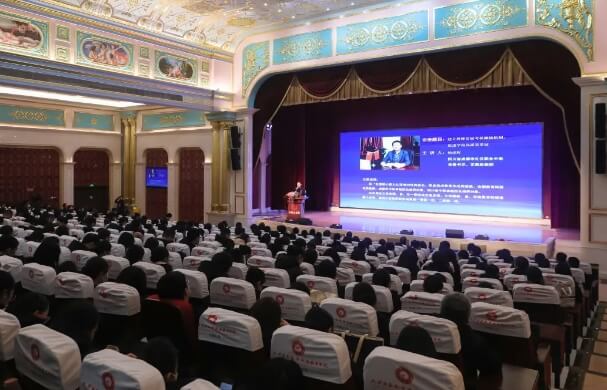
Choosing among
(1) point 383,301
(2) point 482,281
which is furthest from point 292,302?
(2) point 482,281

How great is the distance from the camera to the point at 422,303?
357 cm

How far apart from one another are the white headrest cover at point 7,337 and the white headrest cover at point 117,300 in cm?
82

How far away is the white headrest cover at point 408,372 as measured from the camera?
1.89 meters

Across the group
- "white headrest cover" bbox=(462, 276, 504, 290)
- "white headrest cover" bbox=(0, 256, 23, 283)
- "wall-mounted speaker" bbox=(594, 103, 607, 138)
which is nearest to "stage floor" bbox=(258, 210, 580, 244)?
"wall-mounted speaker" bbox=(594, 103, 607, 138)

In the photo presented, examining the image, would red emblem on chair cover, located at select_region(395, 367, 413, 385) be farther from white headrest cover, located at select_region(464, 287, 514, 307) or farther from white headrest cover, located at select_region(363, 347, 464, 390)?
white headrest cover, located at select_region(464, 287, 514, 307)

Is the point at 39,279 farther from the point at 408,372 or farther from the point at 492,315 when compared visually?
the point at 492,315

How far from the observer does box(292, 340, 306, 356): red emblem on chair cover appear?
2250mm

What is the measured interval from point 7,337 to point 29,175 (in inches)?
526

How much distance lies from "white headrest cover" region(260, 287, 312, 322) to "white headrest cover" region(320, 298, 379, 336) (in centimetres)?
25

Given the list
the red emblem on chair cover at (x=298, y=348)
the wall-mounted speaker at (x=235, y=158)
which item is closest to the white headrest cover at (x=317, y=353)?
the red emblem on chair cover at (x=298, y=348)

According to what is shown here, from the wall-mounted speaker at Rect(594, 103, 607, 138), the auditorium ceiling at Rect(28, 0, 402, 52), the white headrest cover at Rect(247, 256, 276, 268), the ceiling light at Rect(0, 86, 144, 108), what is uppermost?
the auditorium ceiling at Rect(28, 0, 402, 52)

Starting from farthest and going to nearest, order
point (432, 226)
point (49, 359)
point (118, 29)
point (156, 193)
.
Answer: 1. point (156, 193)
2. point (432, 226)
3. point (118, 29)
4. point (49, 359)

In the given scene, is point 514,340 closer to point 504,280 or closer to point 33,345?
point 504,280

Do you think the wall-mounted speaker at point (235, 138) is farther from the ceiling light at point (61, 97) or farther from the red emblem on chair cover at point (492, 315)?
the red emblem on chair cover at point (492, 315)
